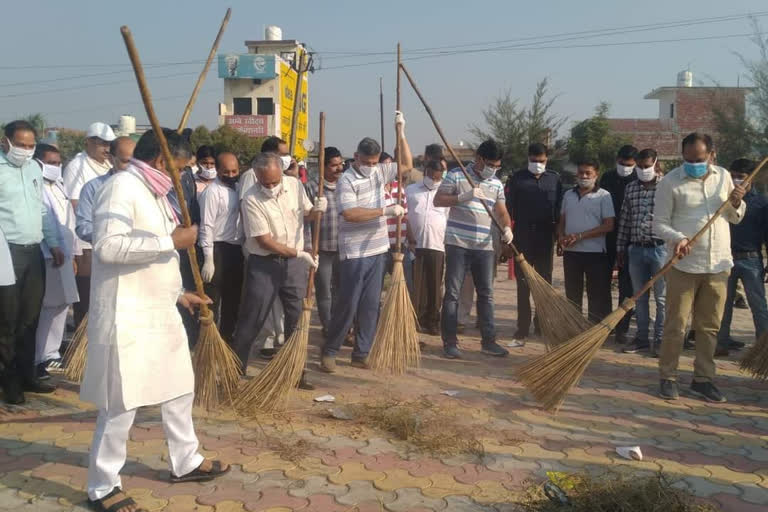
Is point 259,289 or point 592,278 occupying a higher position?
point 259,289

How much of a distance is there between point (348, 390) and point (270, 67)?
46.0 metres

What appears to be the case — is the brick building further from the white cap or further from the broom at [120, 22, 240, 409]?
the broom at [120, 22, 240, 409]

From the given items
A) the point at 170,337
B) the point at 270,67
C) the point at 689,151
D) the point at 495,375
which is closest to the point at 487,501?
the point at 170,337

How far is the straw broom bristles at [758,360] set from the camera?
4.96 m

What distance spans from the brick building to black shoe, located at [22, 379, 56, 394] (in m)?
20.7

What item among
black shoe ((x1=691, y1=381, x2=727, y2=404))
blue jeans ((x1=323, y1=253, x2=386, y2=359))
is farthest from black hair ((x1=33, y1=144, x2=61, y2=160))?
black shoe ((x1=691, y1=381, x2=727, y2=404))

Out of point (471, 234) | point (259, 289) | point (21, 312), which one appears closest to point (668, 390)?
point (471, 234)

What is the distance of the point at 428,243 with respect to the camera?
666cm

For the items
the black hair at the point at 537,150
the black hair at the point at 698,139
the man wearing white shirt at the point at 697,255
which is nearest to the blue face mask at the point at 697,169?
the man wearing white shirt at the point at 697,255

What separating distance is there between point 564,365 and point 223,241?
289cm

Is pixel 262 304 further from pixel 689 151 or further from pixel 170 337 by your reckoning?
pixel 689 151

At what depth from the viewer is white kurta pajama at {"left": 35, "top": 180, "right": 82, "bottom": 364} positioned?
5062 millimetres

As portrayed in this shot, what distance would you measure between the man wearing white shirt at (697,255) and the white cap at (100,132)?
456 centimetres

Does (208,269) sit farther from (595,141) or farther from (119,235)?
(595,141)
